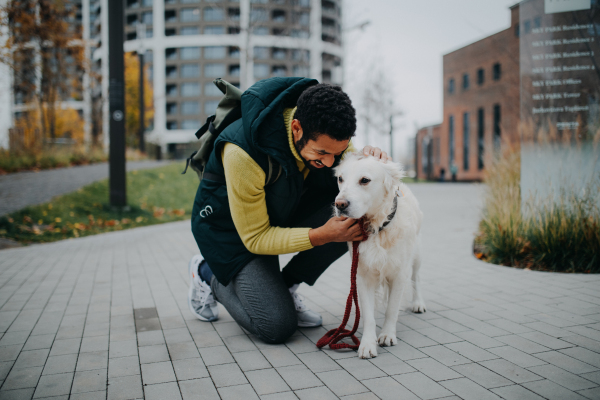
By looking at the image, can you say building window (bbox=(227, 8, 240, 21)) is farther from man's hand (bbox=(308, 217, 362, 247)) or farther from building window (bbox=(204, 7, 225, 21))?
building window (bbox=(204, 7, 225, 21))

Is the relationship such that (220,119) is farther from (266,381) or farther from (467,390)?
(467,390)

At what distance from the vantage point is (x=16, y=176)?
982 centimetres

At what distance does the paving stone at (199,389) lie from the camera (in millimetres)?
2090

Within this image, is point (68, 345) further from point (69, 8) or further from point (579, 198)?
point (69, 8)

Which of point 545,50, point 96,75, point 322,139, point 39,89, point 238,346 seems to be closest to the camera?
point 322,139

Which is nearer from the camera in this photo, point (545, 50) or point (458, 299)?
point (458, 299)

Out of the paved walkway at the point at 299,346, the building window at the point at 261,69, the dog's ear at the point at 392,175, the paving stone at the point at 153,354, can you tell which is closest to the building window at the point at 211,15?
the building window at the point at 261,69

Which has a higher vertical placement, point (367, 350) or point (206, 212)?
point (206, 212)

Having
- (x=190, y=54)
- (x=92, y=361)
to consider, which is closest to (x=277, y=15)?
(x=190, y=54)

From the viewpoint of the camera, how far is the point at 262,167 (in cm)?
260

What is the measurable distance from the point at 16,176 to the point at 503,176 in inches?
413

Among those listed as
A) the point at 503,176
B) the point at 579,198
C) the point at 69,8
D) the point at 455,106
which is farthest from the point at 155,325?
the point at 455,106

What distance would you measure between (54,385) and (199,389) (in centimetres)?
80

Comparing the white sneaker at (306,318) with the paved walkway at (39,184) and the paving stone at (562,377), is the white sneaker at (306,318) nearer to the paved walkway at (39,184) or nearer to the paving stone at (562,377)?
the paving stone at (562,377)
